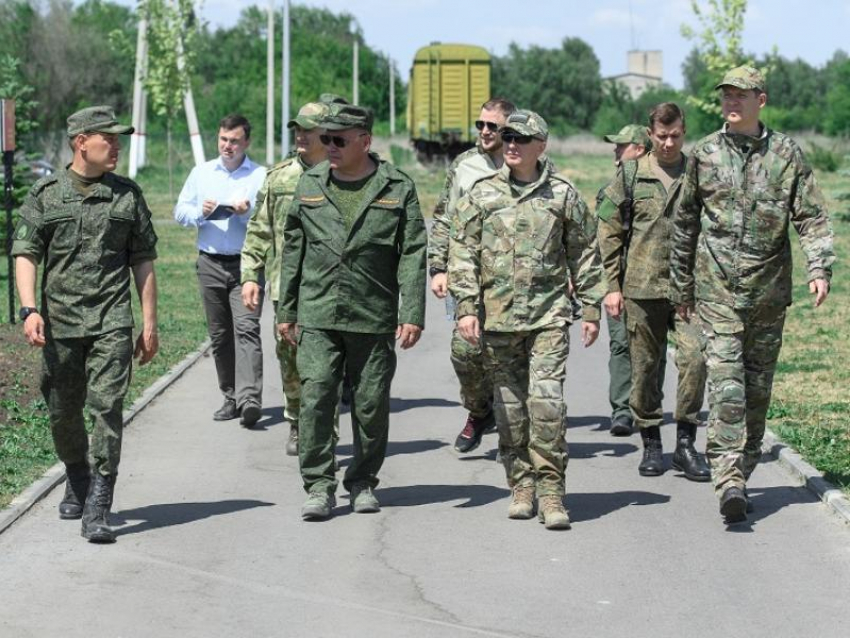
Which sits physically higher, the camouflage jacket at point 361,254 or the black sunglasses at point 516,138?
the black sunglasses at point 516,138

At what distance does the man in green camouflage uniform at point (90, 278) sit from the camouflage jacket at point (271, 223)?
217 centimetres

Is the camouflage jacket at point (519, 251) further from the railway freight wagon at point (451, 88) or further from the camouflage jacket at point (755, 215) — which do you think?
the railway freight wagon at point (451, 88)

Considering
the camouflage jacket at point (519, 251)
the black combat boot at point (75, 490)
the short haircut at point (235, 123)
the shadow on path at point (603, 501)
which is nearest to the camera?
the camouflage jacket at point (519, 251)

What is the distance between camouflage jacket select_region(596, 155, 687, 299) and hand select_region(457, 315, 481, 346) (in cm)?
158

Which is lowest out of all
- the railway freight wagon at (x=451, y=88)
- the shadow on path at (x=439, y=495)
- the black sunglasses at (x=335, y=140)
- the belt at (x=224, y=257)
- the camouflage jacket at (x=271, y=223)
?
the shadow on path at (x=439, y=495)

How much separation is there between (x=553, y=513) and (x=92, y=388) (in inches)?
88.0

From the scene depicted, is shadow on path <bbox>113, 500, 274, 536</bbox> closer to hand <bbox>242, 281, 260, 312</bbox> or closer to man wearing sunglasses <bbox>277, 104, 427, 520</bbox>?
man wearing sunglasses <bbox>277, 104, 427, 520</bbox>

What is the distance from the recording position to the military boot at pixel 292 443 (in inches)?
409

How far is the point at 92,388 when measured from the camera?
26.2 feet

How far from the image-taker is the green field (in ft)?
32.6

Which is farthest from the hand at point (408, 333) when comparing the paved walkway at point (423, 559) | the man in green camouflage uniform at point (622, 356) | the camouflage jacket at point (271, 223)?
the man in green camouflage uniform at point (622, 356)

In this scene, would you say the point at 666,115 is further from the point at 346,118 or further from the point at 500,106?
the point at 346,118

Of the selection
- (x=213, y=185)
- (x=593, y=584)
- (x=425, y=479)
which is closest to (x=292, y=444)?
(x=425, y=479)

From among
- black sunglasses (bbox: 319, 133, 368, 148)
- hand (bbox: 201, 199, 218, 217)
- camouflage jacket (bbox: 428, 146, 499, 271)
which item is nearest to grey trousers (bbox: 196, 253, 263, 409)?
hand (bbox: 201, 199, 218, 217)
